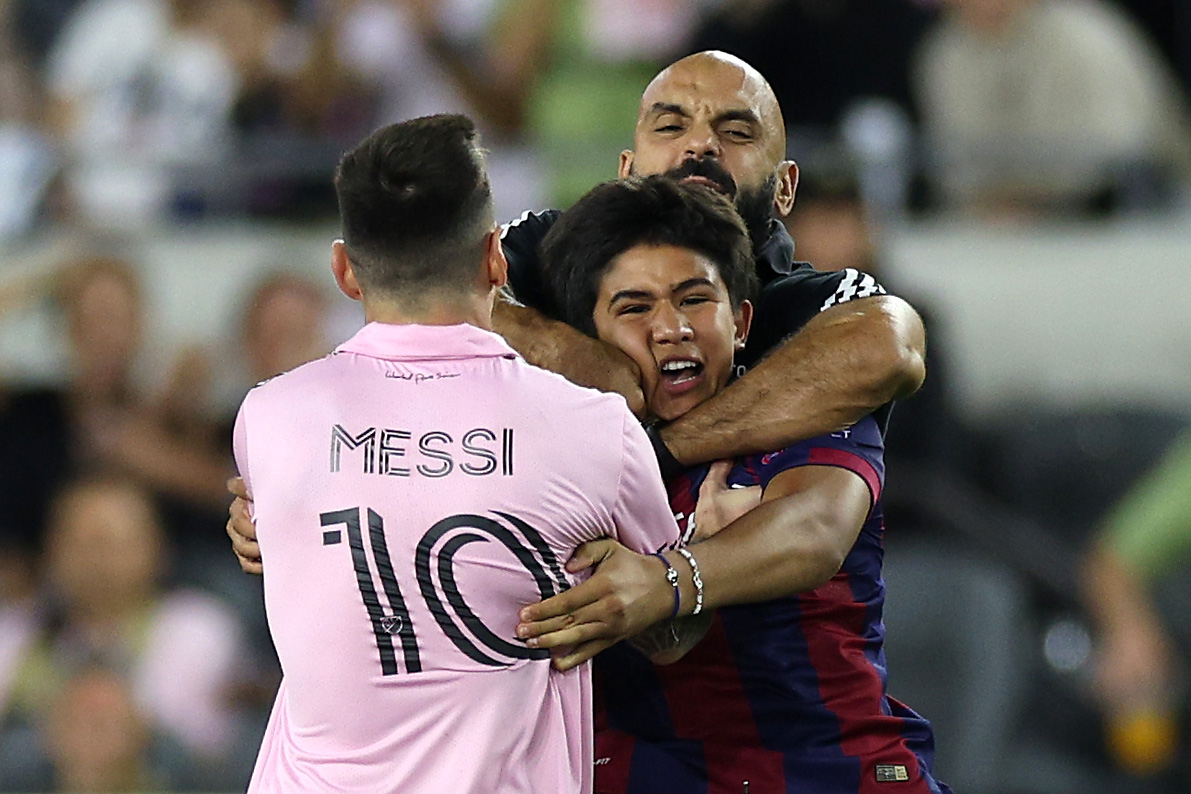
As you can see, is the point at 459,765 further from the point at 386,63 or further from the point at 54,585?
the point at 386,63

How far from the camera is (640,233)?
3.38 metres

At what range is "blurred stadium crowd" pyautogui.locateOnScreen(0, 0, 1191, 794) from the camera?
7.31m

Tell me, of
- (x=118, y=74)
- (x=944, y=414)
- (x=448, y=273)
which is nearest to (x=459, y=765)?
(x=448, y=273)

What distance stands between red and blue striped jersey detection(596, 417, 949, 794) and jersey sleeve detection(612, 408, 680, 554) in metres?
0.37

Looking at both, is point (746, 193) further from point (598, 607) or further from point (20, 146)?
point (20, 146)

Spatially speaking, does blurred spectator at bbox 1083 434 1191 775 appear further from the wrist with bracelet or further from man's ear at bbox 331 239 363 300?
man's ear at bbox 331 239 363 300

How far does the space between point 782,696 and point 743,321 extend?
663 mm

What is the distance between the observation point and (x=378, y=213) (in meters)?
2.90

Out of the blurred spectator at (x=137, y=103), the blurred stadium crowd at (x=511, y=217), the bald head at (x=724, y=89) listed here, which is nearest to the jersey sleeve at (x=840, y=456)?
the bald head at (x=724, y=89)

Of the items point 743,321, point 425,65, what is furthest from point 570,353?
point 425,65

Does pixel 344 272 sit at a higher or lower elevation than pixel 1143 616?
higher

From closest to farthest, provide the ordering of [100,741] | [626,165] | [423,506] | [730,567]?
[423,506]
[730,567]
[626,165]
[100,741]

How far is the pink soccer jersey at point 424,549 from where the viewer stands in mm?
2857

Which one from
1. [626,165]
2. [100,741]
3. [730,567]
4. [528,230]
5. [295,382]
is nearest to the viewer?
[295,382]
